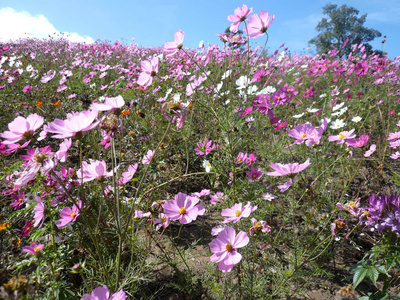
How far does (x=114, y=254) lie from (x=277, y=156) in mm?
1342

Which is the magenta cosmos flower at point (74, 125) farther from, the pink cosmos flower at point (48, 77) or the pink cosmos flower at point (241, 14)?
the pink cosmos flower at point (48, 77)

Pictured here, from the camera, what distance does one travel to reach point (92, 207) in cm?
132

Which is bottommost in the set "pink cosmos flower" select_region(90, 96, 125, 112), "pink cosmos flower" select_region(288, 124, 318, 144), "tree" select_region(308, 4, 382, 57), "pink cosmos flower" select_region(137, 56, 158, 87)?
"pink cosmos flower" select_region(288, 124, 318, 144)

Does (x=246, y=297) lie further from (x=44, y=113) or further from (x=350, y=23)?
(x=350, y=23)

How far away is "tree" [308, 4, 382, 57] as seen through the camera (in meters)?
30.3

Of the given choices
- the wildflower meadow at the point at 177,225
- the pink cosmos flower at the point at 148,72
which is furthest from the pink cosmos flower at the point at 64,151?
the pink cosmos flower at the point at 148,72

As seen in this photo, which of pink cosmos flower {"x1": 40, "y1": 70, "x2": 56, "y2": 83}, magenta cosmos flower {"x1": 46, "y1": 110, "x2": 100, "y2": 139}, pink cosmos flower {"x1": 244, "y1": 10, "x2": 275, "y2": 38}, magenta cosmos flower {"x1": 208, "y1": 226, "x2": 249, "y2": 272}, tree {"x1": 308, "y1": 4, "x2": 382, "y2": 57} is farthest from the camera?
tree {"x1": 308, "y1": 4, "x2": 382, "y2": 57}

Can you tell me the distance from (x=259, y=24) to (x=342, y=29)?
128 ft

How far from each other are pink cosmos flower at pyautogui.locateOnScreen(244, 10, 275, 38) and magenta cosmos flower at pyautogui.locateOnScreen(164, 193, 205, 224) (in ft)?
2.99

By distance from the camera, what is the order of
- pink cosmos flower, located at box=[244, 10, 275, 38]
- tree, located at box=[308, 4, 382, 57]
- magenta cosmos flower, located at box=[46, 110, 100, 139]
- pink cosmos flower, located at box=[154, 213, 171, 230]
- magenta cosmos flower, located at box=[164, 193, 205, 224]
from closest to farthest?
magenta cosmos flower, located at box=[46, 110, 100, 139]
magenta cosmos flower, located at box=[164, 193, 205, 224]
pink cosmos flower, located at box=[154, 213, 171, 230]
pink cosmos flower, located at box=[244, 10, 275, 38]
tree, located at box=[308, 4, 382, 57]

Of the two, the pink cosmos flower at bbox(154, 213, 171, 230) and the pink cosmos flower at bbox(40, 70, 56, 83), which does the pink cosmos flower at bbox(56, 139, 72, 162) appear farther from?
the pink cosmos flower at bbox(40, 70, 56, 83)

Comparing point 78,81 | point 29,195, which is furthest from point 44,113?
point 29,195

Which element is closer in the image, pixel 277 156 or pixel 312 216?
pixel 312 216

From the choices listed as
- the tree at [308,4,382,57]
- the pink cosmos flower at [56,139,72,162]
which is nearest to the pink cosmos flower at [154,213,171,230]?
the pink cosmos flower at [56,139,72,162]
